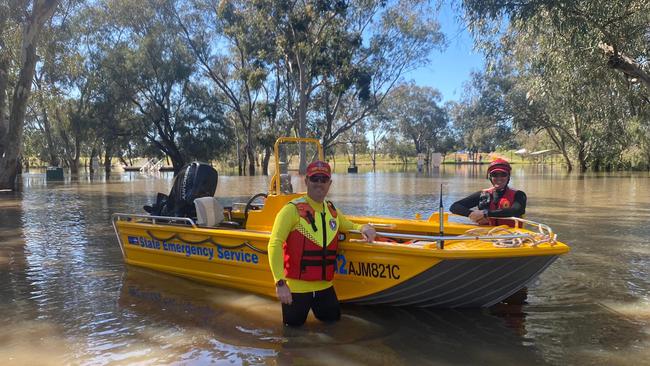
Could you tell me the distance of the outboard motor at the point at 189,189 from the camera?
7.20 meters

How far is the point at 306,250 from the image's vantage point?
14.5 feet

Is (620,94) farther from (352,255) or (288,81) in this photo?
(288,81)

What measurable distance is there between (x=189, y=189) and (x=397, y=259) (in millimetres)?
3708

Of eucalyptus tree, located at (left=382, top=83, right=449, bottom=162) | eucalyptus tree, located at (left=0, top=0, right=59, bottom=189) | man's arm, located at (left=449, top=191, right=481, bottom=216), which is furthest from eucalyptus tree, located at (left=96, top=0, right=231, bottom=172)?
eucalyptus tree, located at (left=382, top=83, right=449, bottom=162)

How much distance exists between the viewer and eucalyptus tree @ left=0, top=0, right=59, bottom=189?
20.4 metres

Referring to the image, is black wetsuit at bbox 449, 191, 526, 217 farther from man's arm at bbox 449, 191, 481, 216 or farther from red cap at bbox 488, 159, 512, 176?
red cap at bbox 488, 159, 512, 176

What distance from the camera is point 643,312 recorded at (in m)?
5.17

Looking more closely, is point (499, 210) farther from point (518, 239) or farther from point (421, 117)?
point (421, 117)

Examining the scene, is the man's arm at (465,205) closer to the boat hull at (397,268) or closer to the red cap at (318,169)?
the boat hull at (397,268)

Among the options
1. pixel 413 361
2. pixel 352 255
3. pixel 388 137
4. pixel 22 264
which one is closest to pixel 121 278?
pixel 22 264

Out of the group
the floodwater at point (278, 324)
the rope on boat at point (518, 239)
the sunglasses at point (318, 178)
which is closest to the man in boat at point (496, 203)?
the rope on boat at point (518, 239)

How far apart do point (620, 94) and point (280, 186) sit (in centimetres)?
1186

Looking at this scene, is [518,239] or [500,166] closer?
[518,239]

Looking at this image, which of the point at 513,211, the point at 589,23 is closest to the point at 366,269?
the point at 513,211
